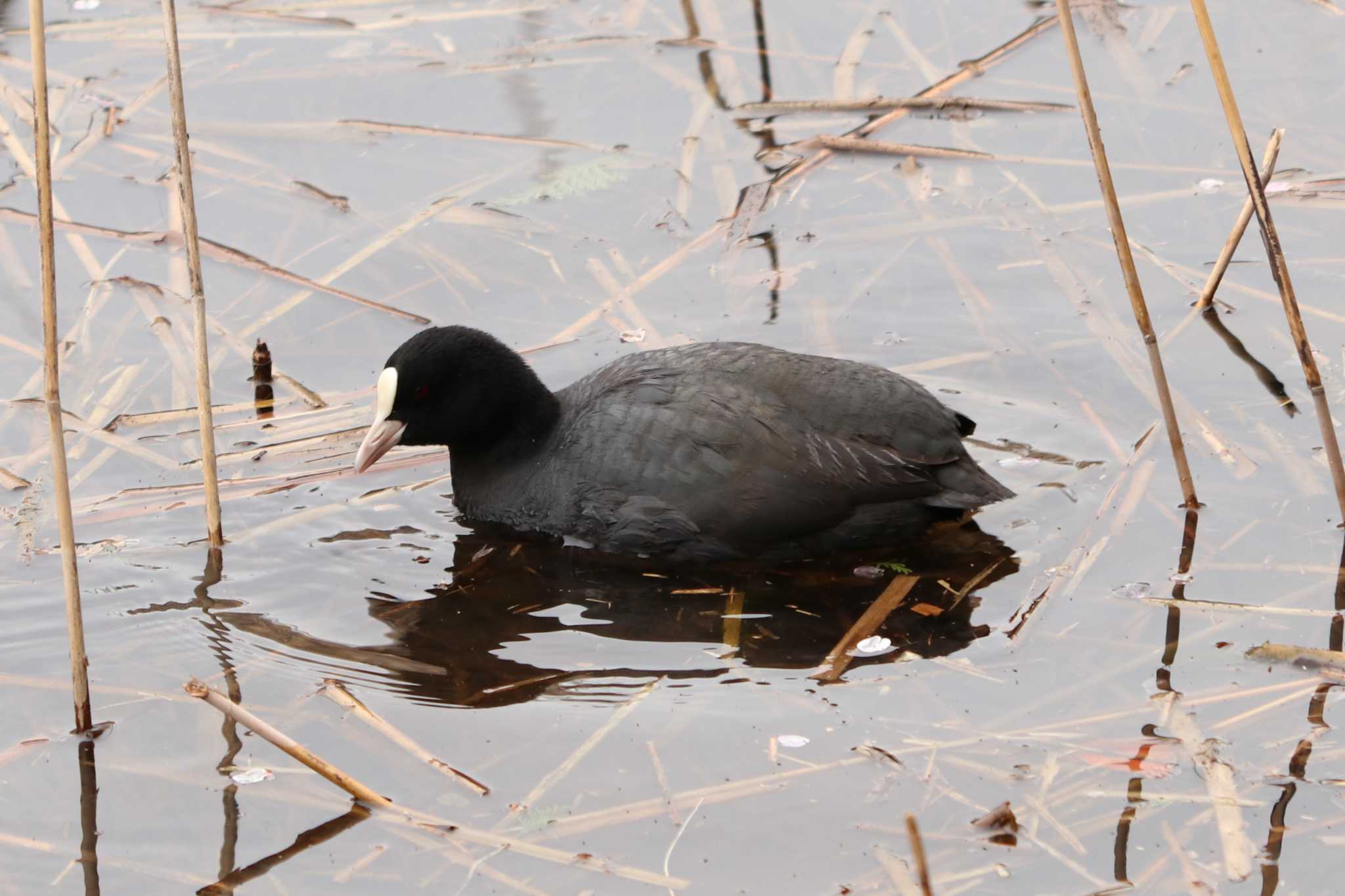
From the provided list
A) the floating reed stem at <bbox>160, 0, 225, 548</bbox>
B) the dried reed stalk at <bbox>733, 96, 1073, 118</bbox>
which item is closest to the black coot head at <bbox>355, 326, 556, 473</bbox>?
the floating reed stem at <bbox>160, 0, 225, 548</bbox>

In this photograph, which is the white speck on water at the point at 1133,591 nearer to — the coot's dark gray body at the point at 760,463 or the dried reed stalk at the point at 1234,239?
the coot's dark gray body at the point at 760,463

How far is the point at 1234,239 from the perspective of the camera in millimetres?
5898

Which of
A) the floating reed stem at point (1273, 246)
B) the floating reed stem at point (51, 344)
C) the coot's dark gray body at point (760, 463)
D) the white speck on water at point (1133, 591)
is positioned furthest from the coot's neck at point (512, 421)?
the floating reed stem at point (1273, 246)

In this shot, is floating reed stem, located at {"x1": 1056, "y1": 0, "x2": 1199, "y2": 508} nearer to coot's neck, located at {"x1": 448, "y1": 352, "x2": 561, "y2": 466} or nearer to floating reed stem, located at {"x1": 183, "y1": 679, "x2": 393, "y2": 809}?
coot's neck, located at {"x1": 448, "y1": 352, "x2": 561, "y2": 466}

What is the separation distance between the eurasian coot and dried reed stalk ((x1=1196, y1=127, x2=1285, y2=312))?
1.36 metres

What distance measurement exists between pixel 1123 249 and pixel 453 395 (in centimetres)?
219

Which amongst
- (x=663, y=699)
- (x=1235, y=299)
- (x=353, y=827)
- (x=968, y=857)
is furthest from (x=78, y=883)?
(x=1235, y=299)

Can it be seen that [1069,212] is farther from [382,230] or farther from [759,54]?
[382,230]

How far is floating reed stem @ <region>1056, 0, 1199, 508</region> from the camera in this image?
14.2ft

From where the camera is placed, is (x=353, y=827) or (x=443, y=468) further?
(x=443, y=468)

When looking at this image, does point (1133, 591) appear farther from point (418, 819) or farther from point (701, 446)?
point (418, 819)

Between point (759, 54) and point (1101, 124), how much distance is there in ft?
5.99

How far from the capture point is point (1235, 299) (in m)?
6.11

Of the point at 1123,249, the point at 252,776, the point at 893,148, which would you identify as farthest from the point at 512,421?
the point at 893,148
